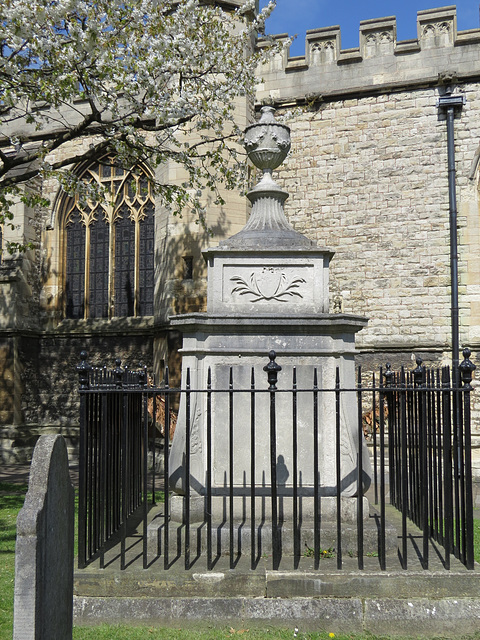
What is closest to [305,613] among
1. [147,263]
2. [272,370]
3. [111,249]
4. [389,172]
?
[272,370]

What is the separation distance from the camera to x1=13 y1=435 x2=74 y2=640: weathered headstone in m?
2.42

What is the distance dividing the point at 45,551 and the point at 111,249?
509 inches

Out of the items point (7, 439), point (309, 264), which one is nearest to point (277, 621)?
point (309, 264)

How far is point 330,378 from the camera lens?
4.91 meters

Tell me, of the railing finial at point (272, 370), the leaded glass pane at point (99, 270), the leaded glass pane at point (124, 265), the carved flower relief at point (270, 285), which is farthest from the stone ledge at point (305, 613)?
the leaded glass pane at point (99, 270)

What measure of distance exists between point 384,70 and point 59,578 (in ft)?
42.7

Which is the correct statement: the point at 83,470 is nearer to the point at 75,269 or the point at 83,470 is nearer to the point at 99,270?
the point at 99,270

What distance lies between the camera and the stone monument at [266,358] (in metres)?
4.84

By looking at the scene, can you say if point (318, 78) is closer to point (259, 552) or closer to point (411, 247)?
point (411, 247)

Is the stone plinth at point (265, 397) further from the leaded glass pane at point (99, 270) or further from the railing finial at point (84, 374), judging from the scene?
the leaded glass pane at point (99, 270)

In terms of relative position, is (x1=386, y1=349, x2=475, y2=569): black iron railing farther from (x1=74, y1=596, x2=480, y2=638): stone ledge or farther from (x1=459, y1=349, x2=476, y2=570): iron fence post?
(x1=74, y1=596, x2=480, y2=638): stone ledge

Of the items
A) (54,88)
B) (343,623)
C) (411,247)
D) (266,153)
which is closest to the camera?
(343,623)

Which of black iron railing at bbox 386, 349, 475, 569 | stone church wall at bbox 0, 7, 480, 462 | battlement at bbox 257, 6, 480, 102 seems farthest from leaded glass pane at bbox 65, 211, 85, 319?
black iron railing at bbox 386, 349, 475, 569

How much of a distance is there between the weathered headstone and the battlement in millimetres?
12385
